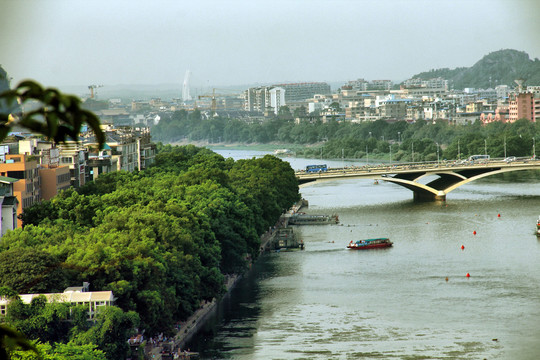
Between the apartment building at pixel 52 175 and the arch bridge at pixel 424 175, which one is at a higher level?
the apartment building at pixel 52 175

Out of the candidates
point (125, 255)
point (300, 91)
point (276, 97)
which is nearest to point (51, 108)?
point (125, 255)

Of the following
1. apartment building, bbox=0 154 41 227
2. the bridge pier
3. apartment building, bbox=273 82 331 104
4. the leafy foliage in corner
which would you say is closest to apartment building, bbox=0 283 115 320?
apartment building, bbox=0 154 41 227

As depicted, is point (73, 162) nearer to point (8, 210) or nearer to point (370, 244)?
point (8, 210)

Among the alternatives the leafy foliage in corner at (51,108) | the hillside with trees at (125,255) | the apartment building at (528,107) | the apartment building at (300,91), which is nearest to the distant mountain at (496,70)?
the apartment building at (300,91)

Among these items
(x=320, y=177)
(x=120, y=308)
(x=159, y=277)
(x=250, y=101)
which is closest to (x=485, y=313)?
(x=159, y=277)

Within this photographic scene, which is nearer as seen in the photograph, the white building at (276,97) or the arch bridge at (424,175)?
the arch bridge at (424,175)

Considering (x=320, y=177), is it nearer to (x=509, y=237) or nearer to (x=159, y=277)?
(x=509, y=237)

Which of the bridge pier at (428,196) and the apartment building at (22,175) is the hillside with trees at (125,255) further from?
the bridge pier at (428,196)

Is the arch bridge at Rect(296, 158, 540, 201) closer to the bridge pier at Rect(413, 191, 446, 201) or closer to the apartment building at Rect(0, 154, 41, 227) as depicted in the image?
the bridge pier at Rect(413, 191, 446, 201)
